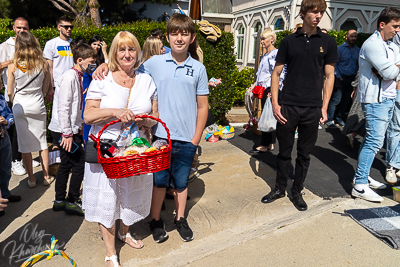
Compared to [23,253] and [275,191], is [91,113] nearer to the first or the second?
[23,253]

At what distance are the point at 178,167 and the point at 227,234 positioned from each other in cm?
91

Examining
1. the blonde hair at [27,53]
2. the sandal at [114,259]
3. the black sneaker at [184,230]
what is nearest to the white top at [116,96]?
the sandal at [114,259]

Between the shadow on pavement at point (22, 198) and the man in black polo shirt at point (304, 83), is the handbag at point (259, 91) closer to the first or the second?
the man in black polo shirt at point (304, 83)

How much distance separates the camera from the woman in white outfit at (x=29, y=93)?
13.1 feet

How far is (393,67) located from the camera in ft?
12.2

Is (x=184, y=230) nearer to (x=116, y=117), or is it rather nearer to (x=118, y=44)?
(x=116, y=117)

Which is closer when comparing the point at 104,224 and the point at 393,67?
the point at 104,224

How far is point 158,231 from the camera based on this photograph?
3139 millimetres

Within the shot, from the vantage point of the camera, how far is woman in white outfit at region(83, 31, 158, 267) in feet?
8.22

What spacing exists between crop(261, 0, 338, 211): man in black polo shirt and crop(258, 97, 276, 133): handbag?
62.8 inches

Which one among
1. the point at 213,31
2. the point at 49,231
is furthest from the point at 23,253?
the point at 213,31

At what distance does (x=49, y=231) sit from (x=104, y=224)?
1.11 meters

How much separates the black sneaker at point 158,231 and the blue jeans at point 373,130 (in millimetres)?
2552

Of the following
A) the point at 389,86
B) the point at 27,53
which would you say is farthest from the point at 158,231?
the point at 389,86
